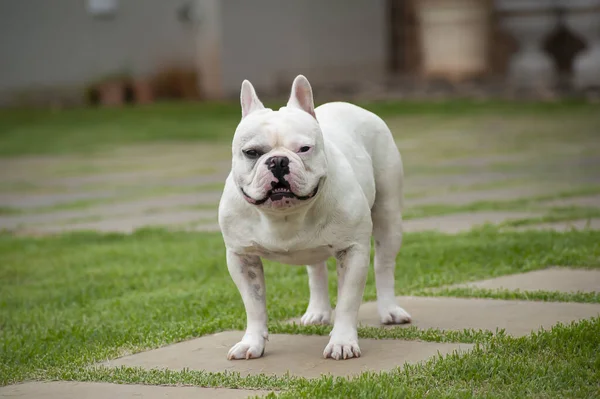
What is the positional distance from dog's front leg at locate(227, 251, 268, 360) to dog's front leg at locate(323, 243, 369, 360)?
34 centimetres

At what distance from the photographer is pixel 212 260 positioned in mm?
7996

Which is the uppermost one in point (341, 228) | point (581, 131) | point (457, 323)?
point (341, 228)

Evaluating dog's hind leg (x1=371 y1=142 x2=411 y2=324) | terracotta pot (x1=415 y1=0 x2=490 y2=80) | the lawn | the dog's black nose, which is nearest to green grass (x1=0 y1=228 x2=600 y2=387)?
the lawn

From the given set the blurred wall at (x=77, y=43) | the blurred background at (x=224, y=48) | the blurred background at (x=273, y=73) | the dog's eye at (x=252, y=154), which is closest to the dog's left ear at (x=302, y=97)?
the dog's eye at (x=252, y=154)

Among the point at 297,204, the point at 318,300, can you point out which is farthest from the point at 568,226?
the point at 297,204

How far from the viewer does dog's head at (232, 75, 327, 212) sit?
178 inches

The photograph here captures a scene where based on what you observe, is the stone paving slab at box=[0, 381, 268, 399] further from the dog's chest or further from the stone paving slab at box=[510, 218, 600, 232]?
the stone paving slab at box=[510, 218, 600, 232]

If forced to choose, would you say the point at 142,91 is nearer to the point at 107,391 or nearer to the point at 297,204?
the point at 297,204

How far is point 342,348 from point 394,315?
0.79 m

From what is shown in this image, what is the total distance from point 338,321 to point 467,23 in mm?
26816

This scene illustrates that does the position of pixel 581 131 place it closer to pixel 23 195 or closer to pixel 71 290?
pixel 23 195

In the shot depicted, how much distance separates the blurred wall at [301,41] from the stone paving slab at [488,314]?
24.0 metres

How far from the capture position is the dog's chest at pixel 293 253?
4.91 metres

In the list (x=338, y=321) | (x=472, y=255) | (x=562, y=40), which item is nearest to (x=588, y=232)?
(x=472, y=255)
